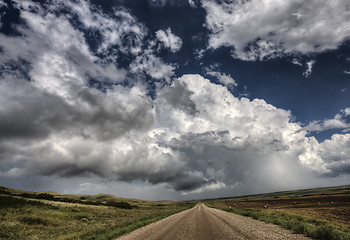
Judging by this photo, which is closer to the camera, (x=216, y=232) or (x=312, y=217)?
(x=216, y=232)

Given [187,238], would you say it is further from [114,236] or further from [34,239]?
[34,239]

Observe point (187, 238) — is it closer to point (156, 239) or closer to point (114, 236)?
point (156, 239)

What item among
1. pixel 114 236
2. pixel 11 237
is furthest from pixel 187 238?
pixel 11 237

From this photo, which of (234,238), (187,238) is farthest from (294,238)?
(187,238)

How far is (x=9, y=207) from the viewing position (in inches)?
1195

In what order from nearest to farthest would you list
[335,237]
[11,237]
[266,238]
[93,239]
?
[335,237] → [266,238] → [93,239] → [11,237]

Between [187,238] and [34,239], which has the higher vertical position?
[187,238]

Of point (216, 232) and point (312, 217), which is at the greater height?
point (216, 232)

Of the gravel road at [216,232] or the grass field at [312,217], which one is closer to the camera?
the grass field at [312,217]

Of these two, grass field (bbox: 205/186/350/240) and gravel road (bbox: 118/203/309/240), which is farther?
gravel road (bbox: 118/203/309/240)

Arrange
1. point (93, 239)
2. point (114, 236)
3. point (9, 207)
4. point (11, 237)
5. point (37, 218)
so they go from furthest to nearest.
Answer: point (9, 207)
point (37, 218)
point (11, 237)
point (114, 236)
point (93, 239)

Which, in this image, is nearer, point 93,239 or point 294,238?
point 294,238

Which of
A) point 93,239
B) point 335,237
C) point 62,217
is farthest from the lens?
point 62,217

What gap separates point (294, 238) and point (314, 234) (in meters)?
1.53
